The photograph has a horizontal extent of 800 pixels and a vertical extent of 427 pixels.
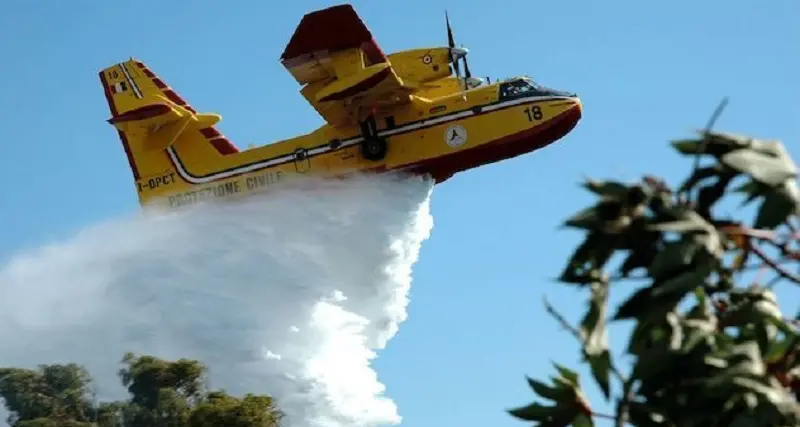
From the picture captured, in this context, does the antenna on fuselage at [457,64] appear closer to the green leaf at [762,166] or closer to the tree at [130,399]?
the tree at [130,399]

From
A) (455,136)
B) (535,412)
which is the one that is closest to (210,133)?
(455,136)

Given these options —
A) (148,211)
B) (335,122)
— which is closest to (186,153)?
(148,211)

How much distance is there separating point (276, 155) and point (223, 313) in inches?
214

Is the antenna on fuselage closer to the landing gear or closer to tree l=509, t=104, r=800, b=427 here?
the landing gear

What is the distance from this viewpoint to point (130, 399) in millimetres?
45688

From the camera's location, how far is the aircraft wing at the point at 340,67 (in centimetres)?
3123

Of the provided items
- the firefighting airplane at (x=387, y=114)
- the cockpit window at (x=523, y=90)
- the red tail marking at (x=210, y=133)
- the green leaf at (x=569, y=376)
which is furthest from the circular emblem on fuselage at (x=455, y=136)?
the green leaf at (x=569, y=376)

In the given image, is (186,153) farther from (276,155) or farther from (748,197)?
(748,197)

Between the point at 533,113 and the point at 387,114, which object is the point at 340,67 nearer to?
the point at 387,114

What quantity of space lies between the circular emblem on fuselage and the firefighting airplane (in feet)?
0.07

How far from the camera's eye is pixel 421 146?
3216cm

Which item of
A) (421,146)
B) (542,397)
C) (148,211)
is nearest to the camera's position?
(542,397)

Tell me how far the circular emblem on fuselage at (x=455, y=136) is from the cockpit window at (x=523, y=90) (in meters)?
1.19

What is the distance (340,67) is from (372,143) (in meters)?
1.85
